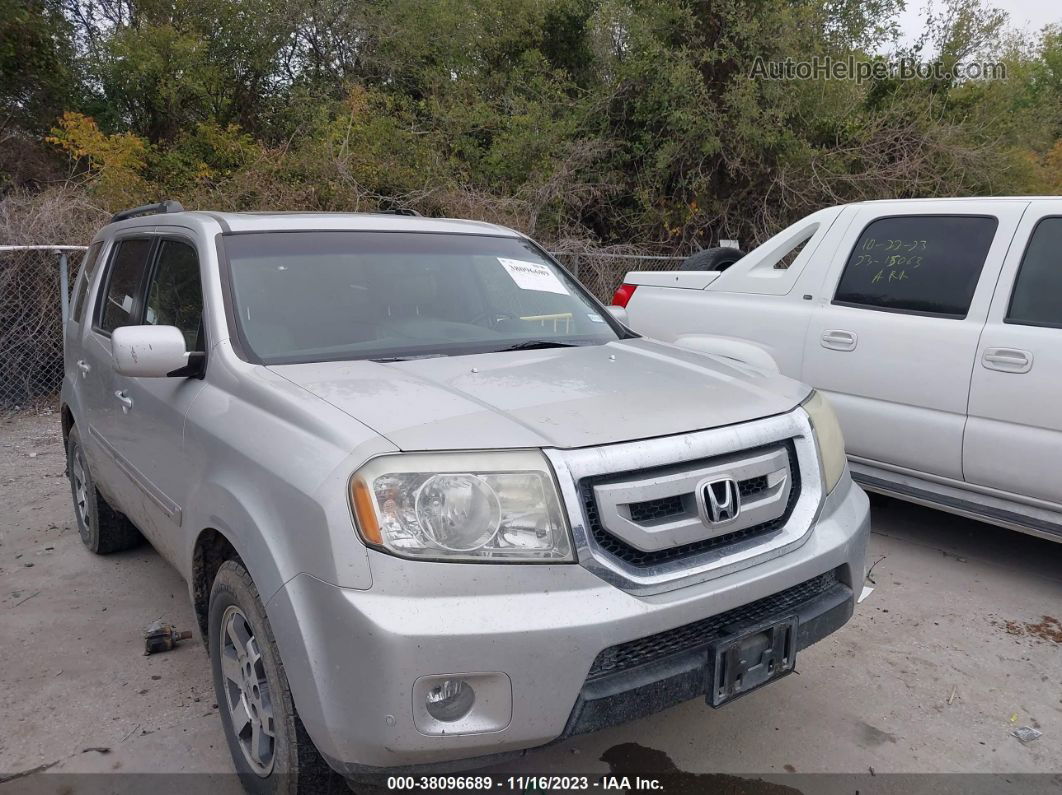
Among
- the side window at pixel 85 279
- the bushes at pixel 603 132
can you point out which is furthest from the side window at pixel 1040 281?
the bushes at pixel 603 132

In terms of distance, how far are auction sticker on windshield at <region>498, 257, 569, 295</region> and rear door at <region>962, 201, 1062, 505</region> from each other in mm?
2129

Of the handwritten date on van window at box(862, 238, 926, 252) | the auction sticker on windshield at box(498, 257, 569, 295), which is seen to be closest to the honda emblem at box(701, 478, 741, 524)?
the auction sticker on windshield at box(498, 257, 569, 295)

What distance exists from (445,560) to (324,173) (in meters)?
10.3

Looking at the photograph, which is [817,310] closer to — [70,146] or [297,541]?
[297,541]

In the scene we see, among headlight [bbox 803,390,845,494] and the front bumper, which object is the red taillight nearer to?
headlight [bbox 803,390,845,494]

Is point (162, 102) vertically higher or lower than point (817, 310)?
higher

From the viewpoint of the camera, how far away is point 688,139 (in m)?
→ 12.2

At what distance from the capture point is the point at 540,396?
2.38 metres

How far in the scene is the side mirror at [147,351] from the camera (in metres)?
2.59

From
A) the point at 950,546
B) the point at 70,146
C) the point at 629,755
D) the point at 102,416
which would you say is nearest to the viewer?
the point at 629,755

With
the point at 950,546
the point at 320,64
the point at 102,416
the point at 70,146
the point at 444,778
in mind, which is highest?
the point at 320,64

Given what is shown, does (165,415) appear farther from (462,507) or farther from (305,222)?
(462,507)

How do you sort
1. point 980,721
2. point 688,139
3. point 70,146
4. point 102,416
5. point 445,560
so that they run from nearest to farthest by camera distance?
point 445,560 < point 980,721 < point 102,416 < point 688,139 < point 70,146

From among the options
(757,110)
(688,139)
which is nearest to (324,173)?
(688,139)
